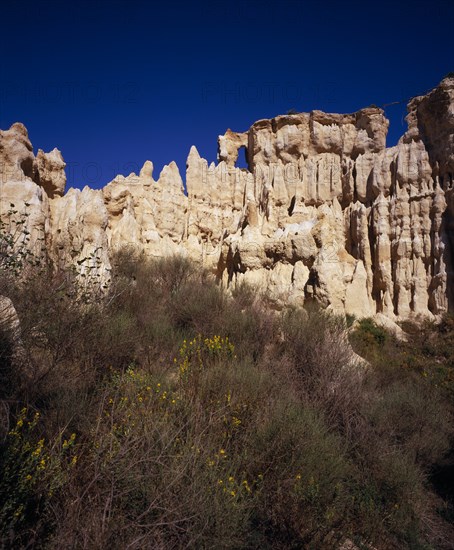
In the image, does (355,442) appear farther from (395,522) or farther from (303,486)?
(303,486)

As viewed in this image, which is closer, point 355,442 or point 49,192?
point 355,442

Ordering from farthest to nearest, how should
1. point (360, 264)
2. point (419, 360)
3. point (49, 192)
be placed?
point (360, 264) < point (49, 192) < point (419, 360)

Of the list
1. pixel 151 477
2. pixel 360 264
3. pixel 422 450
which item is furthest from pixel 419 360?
pixel 151 477

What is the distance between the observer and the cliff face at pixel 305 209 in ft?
42.9

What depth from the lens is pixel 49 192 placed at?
44.3ft

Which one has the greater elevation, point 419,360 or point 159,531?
point 159,531

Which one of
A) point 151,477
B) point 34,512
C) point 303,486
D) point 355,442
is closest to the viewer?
point 34,512

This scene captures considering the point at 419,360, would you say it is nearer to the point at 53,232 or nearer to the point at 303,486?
the point at 303,486

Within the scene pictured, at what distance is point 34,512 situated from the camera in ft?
7.48

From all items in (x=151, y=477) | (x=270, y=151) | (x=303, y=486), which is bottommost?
(x=303, y=486)

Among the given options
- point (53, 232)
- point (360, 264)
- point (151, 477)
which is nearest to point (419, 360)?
point (360, 264)

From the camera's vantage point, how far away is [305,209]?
2111 centimetres

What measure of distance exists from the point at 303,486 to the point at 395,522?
5.40ft

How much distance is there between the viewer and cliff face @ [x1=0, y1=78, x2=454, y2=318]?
13062 millimetres
